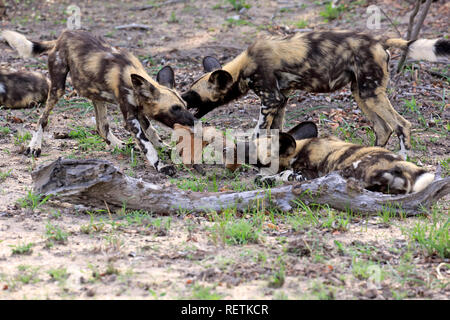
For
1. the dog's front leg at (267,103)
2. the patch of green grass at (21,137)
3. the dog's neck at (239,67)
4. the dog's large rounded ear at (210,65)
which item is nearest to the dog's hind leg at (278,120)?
the dog's front leg at (267,103)

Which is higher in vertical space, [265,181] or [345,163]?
[345,163]

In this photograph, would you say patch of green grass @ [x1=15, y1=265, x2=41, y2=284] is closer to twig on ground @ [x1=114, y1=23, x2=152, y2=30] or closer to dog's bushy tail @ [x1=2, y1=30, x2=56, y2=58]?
dog's bushy tail @ [x1=2, y1=30, x2=56, y2=58]

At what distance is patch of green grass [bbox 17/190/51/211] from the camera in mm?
3484

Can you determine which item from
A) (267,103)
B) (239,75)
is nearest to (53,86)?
(239,75)

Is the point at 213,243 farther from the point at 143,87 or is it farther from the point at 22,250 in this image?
the point at 143,87

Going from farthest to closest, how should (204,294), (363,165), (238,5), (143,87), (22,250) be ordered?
(238,5) → (143,87) → (363,165) → (22,250) → (204,294)

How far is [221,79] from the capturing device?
16.2 feet

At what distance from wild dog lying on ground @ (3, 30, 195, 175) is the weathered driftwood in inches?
37.5

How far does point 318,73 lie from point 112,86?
5.29ft

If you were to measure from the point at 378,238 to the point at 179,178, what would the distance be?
168cm

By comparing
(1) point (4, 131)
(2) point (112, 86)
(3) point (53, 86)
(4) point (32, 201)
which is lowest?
(1) point (4, 131)

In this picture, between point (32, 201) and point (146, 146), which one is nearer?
point (32, 201)

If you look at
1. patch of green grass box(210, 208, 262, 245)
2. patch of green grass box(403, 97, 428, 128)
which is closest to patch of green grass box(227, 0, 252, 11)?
patch of green grass box(403, 97, 428, 128)

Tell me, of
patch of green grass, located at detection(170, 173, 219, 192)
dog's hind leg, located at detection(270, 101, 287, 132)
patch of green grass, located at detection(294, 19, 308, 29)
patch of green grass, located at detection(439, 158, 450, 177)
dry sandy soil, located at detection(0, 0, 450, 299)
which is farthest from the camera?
patch of green grass, located at detection(294, 19, 308, 29)
